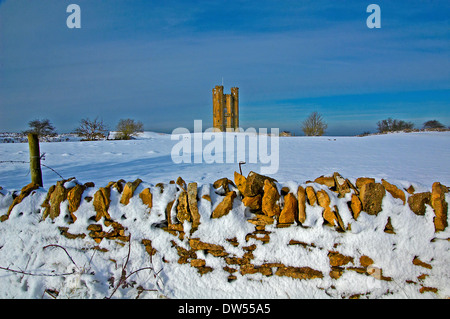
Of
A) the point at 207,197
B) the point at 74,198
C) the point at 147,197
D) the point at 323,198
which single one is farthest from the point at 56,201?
the point at 323,198

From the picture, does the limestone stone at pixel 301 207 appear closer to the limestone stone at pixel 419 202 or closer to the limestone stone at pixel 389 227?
the limestone stone at pixel 389 227

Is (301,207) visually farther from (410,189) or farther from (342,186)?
(410,189)

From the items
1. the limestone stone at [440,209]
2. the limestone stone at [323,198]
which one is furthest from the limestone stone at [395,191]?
the limestone stone at [323,198]

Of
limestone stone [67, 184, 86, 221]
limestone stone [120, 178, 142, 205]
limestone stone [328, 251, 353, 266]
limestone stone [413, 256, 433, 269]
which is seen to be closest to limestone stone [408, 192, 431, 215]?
limestone stone [413, 256, 433, 269]

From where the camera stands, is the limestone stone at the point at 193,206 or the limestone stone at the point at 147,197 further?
the limestone stone at the point at 147,197

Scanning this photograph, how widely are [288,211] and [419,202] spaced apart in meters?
1.12

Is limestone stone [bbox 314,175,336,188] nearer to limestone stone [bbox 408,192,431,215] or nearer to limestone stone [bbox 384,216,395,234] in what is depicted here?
limestone stone [bbox 384,216,395,234]

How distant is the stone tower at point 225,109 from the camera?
40.5 meters

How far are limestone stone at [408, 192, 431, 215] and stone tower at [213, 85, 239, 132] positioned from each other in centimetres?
3762

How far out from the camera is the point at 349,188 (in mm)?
2146

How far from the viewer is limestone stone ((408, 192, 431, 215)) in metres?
2.03

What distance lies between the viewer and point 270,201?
210 cm

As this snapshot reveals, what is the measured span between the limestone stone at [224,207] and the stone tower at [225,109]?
123 ft

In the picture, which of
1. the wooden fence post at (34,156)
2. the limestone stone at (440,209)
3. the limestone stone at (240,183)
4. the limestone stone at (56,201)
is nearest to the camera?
the limestone stone at (440,209)
